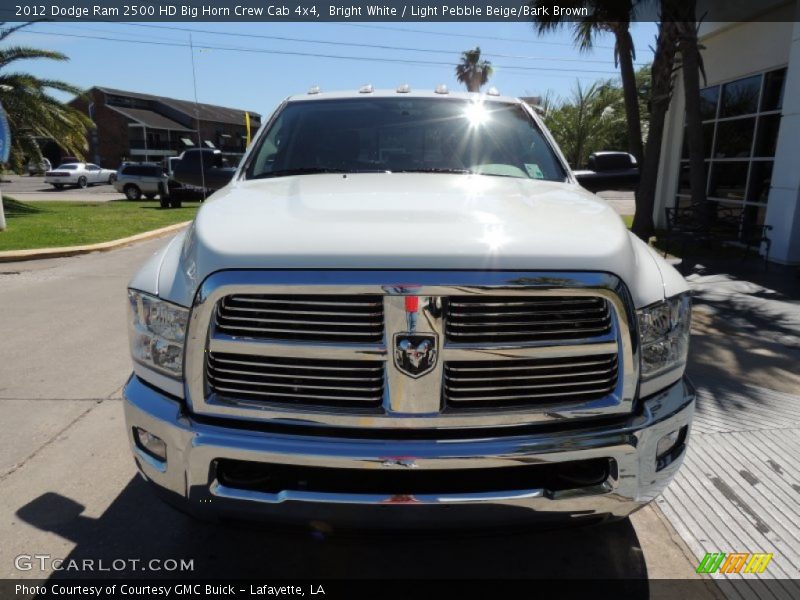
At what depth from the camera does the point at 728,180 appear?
12812mm

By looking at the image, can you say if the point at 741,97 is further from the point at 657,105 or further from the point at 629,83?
the point at 629,83

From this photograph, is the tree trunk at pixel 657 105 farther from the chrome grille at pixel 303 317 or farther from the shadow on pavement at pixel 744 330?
the chrome grille at pixel 303 317

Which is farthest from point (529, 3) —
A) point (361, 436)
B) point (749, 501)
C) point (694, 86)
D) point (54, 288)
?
point (361, 436)

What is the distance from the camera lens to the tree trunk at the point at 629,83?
Answer: 13519 millimetres

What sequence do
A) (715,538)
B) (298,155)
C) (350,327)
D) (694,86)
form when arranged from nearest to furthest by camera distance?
1. (350,327)
2. (715,538)
3. (298,155)
4. (694,86)

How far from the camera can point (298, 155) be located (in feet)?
11.4

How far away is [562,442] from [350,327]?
30.3 inches

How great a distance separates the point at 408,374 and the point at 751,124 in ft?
41.1

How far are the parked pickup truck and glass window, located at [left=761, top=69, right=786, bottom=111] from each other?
35.6ft

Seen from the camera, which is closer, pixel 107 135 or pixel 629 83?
pixel 629 83

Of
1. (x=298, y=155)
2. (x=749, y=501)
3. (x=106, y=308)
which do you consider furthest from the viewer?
(x=106, y=308)

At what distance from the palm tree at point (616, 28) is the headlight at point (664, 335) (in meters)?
12.2

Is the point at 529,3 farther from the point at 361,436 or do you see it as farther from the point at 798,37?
the point at 361,436

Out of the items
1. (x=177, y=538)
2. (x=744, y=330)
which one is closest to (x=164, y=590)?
(x=177, y=538)
